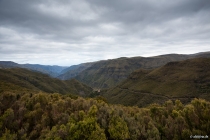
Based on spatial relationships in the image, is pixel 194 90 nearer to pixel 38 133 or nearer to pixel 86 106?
pixel 86 106

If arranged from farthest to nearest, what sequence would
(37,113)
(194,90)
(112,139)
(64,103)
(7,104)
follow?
(194,90) → (64,103) → (7,104) → (37,113) → (112,139)

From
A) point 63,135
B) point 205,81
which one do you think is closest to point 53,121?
point 63,135

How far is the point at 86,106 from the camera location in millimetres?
35625

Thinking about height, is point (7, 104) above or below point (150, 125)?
above

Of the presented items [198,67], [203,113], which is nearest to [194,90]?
[198,67]

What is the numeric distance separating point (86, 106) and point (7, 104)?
18.7 metres

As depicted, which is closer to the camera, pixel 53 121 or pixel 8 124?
pixel 8 124

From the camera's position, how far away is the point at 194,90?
497 feet

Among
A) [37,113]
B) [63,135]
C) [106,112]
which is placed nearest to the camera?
[63,135]

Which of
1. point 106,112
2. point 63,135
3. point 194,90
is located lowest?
point 194,90

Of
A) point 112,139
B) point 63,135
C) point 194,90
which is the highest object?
point 63,135

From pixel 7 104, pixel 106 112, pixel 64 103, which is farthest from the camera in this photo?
pixel 64 103

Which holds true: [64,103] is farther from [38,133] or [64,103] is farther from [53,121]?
[38,133]

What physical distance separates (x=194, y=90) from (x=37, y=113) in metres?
160
